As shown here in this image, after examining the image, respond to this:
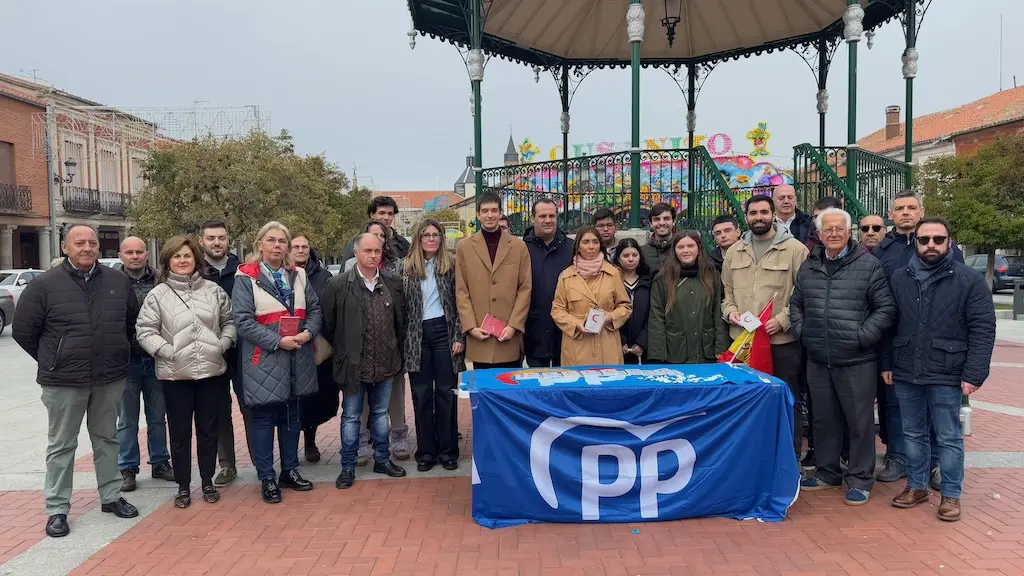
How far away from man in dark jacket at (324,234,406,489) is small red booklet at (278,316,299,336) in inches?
12.5

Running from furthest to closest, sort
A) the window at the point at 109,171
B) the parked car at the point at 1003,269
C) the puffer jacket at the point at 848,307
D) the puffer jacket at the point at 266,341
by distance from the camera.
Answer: the window at the point at 109,171 → the parked car at the point at 1003,269 → the puffer jacket at the point at 266,341 → the puffer jacket at the point at 848,307

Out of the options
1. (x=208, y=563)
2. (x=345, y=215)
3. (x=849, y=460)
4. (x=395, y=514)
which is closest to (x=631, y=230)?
(x=849, y=460)

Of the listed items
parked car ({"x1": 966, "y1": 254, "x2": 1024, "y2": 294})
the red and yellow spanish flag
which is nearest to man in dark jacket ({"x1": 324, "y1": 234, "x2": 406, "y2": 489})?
the red and yellow spanish flag

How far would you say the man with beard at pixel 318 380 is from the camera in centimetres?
508

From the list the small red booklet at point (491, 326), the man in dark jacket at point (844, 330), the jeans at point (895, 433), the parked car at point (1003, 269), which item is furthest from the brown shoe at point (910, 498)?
the parked car at point (1003, 269)

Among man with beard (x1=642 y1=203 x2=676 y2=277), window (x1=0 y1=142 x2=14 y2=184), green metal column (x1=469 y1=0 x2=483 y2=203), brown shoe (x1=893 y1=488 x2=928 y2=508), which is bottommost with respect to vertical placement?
brown shoe (x1=893 y1=488 x2=928 y2=508)

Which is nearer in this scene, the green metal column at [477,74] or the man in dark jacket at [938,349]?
the man in dark jacket at [938,349]

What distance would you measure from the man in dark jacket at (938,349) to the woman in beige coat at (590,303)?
1848mm

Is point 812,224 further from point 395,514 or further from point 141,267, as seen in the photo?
point 141,267

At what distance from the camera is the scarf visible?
4891 mm

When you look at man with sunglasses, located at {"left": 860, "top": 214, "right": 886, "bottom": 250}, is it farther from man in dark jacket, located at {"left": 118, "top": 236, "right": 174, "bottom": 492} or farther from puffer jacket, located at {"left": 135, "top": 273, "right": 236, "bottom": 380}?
man in dark jacket, located at {"left": 118, "top": 236, "right": 174, "bottom": 492}

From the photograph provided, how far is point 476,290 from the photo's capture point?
504cm

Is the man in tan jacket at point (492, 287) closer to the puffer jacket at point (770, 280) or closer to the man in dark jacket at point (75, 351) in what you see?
the puffer jacket at point (770, 280)

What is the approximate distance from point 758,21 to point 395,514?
404 inches
